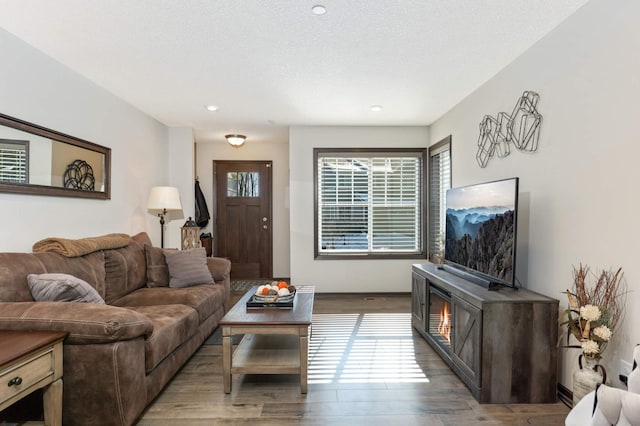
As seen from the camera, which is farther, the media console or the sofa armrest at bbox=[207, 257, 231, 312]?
the sofa armrest at bbox=[207, 257, 231, 312]

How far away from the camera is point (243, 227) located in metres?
6.54

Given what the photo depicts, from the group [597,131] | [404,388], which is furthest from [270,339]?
[597,131]

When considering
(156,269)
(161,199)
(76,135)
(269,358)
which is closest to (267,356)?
(269,358)

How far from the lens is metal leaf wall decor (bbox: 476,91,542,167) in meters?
2.74

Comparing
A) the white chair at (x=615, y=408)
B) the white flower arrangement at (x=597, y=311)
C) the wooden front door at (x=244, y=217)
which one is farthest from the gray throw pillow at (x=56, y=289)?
the wooden front door at (x=244, y=217)

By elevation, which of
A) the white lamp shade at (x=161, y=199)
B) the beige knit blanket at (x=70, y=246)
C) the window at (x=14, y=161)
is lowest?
the beige knit blanket at (x=70, y=246)

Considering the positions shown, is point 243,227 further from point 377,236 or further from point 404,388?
point 404,388

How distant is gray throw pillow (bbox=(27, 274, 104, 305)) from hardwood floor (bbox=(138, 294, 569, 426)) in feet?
2.75

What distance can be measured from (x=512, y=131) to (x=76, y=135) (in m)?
3.76

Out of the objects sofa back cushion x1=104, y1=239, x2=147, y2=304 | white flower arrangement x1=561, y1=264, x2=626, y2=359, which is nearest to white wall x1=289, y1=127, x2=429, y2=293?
sofa back cushion x1=104, y1=239, x2=147, y2=304

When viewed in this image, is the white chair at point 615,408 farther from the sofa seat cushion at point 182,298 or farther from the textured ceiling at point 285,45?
the sofa seat cushion at point 182,298

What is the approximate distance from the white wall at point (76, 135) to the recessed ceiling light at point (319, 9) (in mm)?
2130

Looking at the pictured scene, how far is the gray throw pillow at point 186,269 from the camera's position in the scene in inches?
144

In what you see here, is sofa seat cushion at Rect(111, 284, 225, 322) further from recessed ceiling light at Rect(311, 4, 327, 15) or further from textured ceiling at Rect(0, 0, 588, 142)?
recessed ceiling light at Rect(311, 4, 327, 15)
